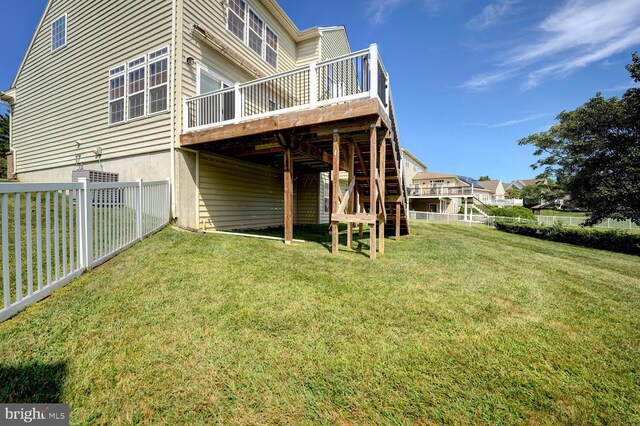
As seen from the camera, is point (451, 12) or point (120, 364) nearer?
point (120, 364)

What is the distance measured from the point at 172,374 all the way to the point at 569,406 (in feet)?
9.41

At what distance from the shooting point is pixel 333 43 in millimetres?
12891

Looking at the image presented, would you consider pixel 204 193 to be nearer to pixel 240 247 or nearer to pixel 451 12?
pixel 240 247

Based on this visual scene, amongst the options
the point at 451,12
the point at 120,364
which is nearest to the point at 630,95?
the point at 451,12

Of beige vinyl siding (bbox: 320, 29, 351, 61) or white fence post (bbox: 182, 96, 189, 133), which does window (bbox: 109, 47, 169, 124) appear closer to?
white fence post (bbox: 182, 96, 189, 133)

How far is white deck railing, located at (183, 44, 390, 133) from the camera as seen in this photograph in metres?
5.09

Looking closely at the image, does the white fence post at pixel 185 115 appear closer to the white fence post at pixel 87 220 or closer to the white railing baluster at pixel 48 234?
the white fence post at pixel 87 220

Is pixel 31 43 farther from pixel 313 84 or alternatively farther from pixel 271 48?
pixel 313 84

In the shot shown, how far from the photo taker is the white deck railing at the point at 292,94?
509 cm

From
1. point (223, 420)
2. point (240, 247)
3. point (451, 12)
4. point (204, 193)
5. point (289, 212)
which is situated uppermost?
point (451, 12)

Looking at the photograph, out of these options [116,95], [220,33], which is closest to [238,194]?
[116,95]

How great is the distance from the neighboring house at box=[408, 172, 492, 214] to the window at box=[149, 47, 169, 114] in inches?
881

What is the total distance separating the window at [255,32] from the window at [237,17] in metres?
0.35

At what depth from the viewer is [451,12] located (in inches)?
338
